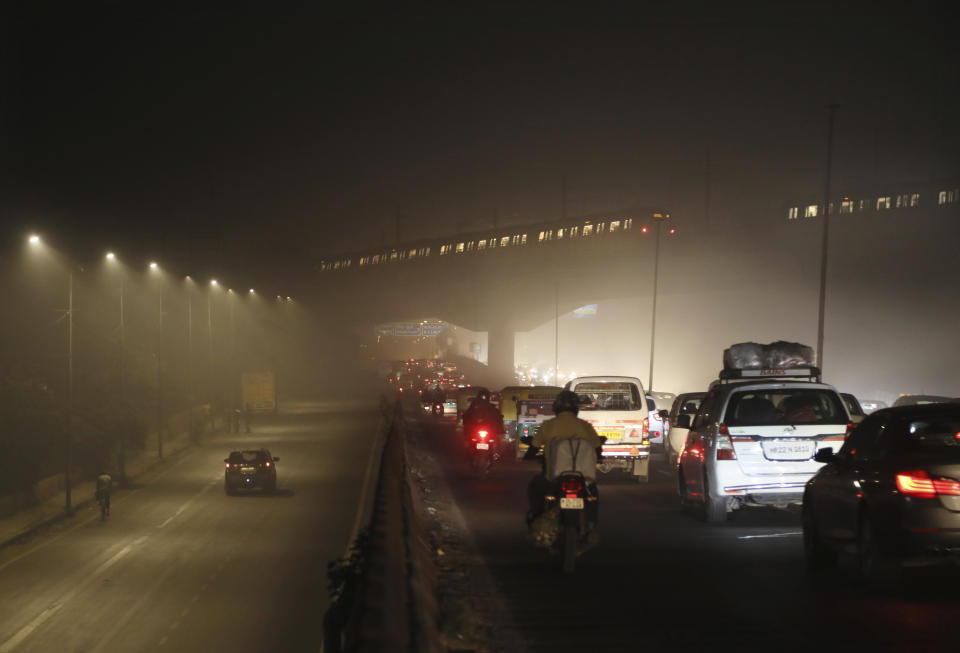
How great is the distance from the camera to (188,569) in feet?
110

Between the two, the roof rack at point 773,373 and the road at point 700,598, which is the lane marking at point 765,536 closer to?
the road at point 700,598

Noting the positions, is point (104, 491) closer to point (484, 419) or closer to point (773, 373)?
point (484, 419)

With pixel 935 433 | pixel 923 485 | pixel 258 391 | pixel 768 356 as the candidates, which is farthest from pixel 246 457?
pixel 258 391

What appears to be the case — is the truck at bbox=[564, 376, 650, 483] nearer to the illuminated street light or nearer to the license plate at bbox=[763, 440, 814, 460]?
the license plate at bbox=[763, 440, 814, 460]

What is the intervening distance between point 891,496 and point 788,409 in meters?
7.17

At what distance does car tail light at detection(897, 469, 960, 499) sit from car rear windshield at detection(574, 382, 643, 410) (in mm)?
15800

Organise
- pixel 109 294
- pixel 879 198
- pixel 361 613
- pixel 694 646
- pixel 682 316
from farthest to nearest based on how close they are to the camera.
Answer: pixel 682 316 → pixel 109 294 → pixel 879 198 → pixel 694 646 → pixel 361 613

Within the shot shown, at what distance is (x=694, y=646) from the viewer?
839cm

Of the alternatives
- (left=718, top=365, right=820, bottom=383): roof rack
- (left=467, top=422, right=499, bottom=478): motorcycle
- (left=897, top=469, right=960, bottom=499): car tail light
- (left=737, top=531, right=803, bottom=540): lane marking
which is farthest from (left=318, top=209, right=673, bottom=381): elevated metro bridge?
(left=897, top=469, right=960, bottom=499): car tail light

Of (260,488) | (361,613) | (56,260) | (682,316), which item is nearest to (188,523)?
(260,488)

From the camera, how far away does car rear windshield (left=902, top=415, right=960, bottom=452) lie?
10.2 meters

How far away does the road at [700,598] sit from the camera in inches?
339

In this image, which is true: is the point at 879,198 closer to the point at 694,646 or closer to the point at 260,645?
the point at 260,645

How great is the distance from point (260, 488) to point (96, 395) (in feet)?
64.4
